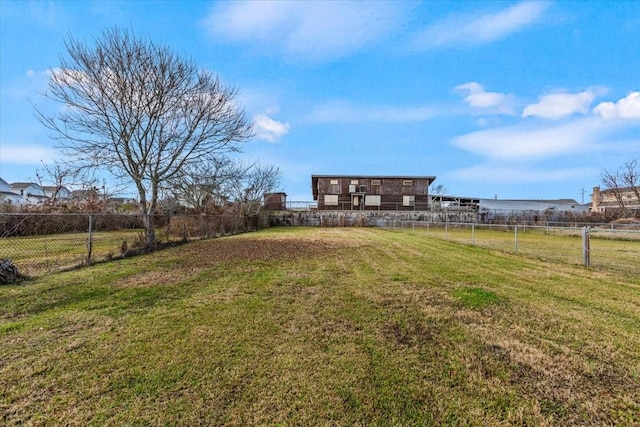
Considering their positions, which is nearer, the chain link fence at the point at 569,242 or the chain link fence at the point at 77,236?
the chain link fence at the point at 77,236

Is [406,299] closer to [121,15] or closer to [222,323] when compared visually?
[222,323]

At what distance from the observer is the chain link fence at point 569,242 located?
8141 millimetres

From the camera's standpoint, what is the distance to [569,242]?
15.8 meters

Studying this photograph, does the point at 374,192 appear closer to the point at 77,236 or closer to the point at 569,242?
the point at 569,242

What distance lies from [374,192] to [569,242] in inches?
947

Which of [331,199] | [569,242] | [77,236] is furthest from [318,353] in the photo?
[331,199]

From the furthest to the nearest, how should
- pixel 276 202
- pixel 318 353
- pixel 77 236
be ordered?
pixel 276 202 < pixel 77 236 < pixel 318 353

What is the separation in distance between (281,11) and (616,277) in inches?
448

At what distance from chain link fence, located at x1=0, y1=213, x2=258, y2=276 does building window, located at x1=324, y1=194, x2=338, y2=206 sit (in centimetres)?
2173

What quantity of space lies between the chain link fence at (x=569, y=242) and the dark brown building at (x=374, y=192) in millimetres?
8697

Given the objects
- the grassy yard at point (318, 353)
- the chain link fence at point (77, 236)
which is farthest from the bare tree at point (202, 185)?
the grassy yard at point (318, 353)

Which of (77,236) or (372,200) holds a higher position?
(372,200)

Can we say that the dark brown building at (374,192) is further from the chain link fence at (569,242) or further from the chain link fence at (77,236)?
the chain link fence at (77,236)

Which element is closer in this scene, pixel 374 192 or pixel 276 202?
pixel 276 202
